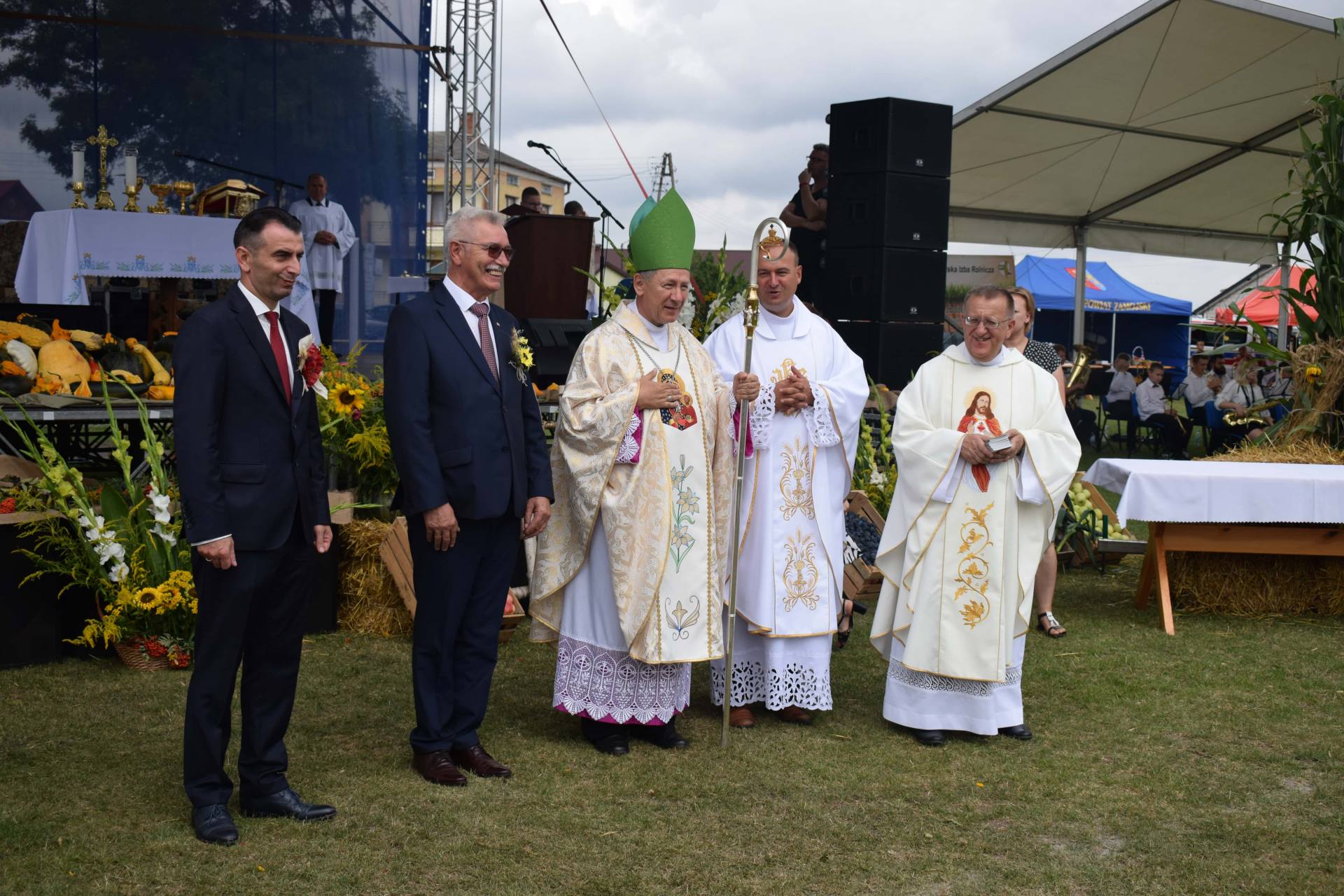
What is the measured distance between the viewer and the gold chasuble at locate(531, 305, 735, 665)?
4383 mm

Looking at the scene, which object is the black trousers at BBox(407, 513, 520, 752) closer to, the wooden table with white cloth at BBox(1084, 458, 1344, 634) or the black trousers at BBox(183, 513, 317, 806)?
the black trousers at BBox(183, 513, 317, 806)

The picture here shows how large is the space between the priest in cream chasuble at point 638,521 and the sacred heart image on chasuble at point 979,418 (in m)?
0.89

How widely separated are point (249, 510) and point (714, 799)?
1.70 m

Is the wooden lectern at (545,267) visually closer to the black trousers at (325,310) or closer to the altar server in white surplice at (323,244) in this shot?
the altar server in white surplice at (323,244)

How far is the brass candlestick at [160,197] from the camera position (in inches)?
367

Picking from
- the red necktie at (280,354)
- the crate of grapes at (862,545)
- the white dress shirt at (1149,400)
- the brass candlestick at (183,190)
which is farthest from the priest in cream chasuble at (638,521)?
the white dress shirt at (1149,400)

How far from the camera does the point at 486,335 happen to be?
161 inches

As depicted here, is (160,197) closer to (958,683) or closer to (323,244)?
(323,244)

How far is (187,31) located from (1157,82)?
378 inches

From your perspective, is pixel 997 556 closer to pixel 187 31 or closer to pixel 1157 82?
pixel 1157 82

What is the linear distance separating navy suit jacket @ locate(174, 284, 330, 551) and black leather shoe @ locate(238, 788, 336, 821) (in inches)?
30.7

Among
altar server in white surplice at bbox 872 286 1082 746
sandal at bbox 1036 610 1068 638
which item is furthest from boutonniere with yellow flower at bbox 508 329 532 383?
sandal at bbox 1036 610 1068 638

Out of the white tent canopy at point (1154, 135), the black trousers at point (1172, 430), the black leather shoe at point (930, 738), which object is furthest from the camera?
the black trousers at point (1172, 430)

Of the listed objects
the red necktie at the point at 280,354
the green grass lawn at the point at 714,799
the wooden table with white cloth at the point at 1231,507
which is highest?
the red necktie at the point at 280,354
